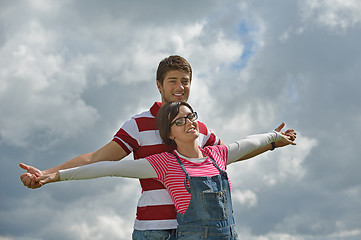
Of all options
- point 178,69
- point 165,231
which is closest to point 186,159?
point 165,231

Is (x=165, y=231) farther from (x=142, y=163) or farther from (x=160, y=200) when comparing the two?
(x=142, y=163)

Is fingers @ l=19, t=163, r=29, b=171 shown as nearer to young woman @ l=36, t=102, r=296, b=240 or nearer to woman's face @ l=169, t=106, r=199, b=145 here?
young woman @ l=36, t=102, r=296, b=240

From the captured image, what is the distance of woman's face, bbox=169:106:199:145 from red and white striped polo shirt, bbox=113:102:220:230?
1.05 feet

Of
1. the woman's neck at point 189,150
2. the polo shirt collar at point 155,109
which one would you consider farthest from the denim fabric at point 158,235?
the polo shirt collar at point 155,109

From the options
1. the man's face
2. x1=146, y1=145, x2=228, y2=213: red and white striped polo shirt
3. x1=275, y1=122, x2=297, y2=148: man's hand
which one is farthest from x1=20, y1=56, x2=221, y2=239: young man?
x1=275, y1=122, x2=297, y2=148: man's hand

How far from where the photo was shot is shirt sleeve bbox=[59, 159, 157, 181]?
5098 millimetres

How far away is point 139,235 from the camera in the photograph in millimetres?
5555

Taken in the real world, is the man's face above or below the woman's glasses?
above

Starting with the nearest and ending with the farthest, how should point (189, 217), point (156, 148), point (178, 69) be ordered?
point (189, 217), point (156, 148), point (178, 69)

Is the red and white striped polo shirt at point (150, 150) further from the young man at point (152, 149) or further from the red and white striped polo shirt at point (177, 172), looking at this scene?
the red and white striped polo shirt at point (177, 172)

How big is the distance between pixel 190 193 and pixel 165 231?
0.70 metres

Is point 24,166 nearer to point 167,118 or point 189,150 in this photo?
point 167,118

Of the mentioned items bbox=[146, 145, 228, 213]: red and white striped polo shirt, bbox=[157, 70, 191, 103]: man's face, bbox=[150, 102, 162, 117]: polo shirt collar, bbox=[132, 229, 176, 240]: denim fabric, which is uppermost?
bbox=[157, 70, 191, 103]: man's face

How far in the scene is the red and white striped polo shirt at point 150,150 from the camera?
17.6 ft
